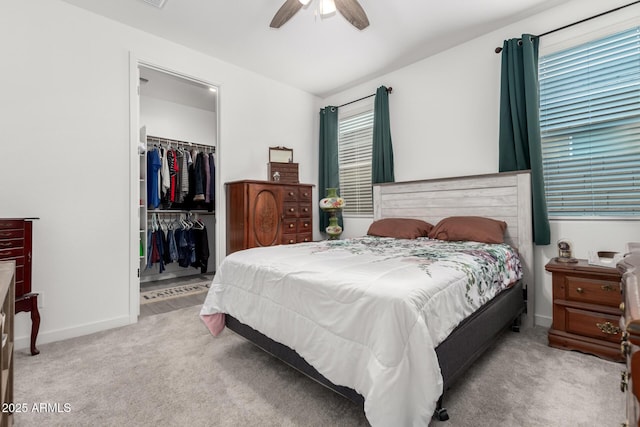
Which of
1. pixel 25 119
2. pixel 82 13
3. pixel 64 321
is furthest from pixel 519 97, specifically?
pixel 64 321

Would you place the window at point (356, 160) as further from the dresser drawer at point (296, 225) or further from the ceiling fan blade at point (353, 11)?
the ceiling fan blade at point (353, 11)

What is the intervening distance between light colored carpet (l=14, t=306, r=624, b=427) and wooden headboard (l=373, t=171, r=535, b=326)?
2.78 ft

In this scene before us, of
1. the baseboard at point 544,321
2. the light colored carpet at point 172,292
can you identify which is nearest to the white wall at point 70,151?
the light colored carpet at point 172,292

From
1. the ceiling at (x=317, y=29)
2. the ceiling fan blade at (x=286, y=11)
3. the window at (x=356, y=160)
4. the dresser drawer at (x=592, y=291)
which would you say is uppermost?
the ceiling at (x=317, y=29)

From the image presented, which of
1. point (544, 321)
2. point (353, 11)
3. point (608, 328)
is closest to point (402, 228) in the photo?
point (544, 321)

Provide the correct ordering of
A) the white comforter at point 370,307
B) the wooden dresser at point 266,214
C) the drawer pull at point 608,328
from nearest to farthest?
1. the white comforter at point 370,307
2. the drawer pull at point 608,328
3. the wooden dresser at point 266,214

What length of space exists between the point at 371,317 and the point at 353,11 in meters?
2.23

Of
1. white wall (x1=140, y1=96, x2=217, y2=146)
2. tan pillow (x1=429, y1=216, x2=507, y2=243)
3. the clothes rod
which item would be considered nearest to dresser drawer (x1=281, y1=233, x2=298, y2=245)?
tan pillow (x1=429, y1=216, x2=507, y2=243)

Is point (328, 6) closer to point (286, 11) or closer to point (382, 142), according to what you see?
point (286, 11)

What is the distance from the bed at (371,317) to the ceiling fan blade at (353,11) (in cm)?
182

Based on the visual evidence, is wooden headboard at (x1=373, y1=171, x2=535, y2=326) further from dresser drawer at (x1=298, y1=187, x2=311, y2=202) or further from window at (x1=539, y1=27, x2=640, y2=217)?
dresser drawer at (x1=298, y1=187, x2=311, y2=202)

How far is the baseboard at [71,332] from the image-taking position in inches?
88.8

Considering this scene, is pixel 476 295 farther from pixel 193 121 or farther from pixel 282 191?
pixel 193 121

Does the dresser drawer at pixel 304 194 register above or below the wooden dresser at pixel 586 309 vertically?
above
